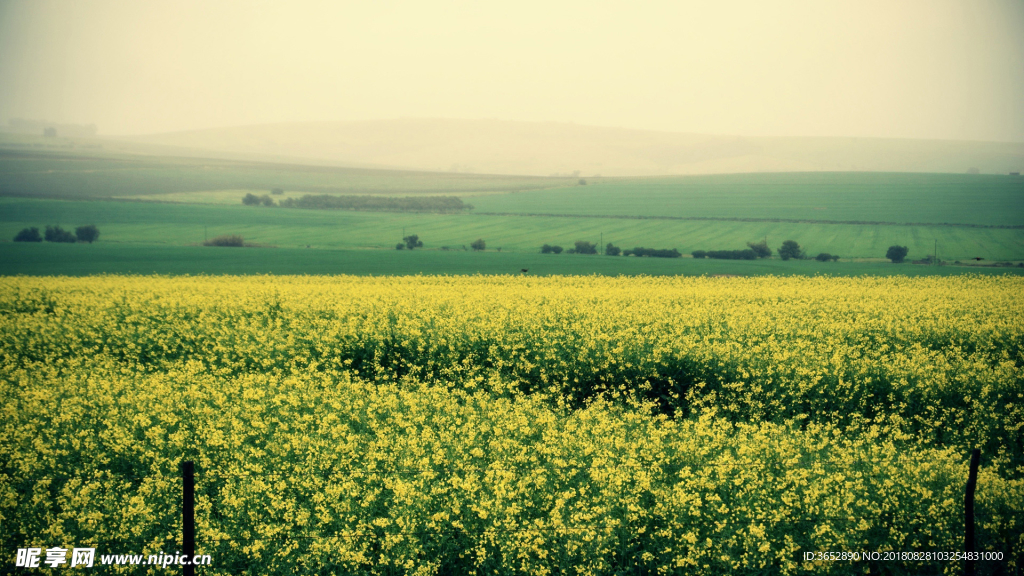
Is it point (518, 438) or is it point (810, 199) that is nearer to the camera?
point (518, 438)

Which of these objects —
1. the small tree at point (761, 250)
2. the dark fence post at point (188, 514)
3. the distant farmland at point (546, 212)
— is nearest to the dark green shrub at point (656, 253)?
the distant farmland at point (546, 212)

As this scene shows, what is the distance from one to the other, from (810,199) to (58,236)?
380 ft

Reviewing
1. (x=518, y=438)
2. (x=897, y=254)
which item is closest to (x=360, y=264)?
(x=518, y=438)

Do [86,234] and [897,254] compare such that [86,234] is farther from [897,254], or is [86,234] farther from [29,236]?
[897,254]

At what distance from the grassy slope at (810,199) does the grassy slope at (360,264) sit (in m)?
50.7

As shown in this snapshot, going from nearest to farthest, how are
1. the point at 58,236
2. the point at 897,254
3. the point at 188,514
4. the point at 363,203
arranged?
the point at 188,514 < the point at 897,254 < the point at 58,236 < the point at 363,203

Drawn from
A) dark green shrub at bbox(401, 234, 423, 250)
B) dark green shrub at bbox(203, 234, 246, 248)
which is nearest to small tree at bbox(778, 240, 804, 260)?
dark green shrub at bbox(401, 234, 423, 250)

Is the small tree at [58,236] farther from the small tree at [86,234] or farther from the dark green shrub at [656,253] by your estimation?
the dark green shrub at [656,253]

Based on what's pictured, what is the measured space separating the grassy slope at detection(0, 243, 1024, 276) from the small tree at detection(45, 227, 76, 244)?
5936 mm

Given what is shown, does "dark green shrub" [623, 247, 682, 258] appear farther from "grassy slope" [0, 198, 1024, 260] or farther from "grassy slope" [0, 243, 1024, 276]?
"grassy slope" [0, 198, 1024, 260]

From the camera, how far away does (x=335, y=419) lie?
8570 millimetres

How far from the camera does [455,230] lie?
8431cm

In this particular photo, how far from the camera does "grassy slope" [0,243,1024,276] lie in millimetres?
45000

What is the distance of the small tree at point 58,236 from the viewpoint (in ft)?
210
